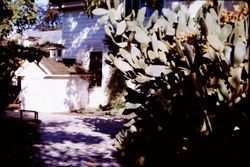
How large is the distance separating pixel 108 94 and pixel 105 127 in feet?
19.8

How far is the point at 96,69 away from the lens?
20.8 meters

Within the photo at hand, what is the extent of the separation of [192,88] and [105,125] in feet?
26.0

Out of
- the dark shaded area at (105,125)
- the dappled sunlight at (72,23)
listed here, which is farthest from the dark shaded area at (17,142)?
the dappled sunlight at (72,23)

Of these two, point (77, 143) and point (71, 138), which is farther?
point (71, 138)

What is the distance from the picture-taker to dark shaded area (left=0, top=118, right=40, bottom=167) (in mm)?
7793

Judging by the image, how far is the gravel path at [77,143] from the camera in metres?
8.27

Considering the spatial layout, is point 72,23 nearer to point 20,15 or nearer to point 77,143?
point 20,15

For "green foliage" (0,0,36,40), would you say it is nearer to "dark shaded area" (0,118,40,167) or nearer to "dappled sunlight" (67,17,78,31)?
"dappled sunlight" (67,17,78,31)

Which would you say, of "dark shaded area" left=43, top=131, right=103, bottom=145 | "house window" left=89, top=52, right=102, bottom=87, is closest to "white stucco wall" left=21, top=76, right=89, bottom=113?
"house window" left=89, top=52, right=102, bottom=87

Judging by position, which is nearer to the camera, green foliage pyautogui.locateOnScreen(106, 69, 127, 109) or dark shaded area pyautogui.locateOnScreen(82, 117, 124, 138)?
dark shaded area pyautogui.locateOnScreen(82, 117, 124, 138)

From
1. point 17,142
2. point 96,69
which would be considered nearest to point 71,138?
point 17,142

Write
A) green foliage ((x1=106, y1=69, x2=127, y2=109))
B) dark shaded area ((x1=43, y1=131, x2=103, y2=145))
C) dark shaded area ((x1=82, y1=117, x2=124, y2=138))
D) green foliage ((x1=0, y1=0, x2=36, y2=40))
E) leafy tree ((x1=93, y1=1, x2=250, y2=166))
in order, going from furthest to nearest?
1. green foliage ((x1=106, y1=69, x2=127, y2=109))
2. green foliage ((x1=0, y1=0, x2=36, y2=40))
3. dark shaded area ((x1=82, y1=117, x2=124, y2=138))
4. dark shaded area ((x1=43, y1=131, x2=103, y2=145))
5. leafy tree ((x1=93, y1=1, x2=250, y2=166))

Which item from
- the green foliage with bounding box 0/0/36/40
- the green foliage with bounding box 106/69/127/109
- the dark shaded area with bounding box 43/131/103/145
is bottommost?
the dark shaded area with bounding box 43/131/103/145

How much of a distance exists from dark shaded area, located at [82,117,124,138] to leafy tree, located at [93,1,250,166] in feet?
12.0
